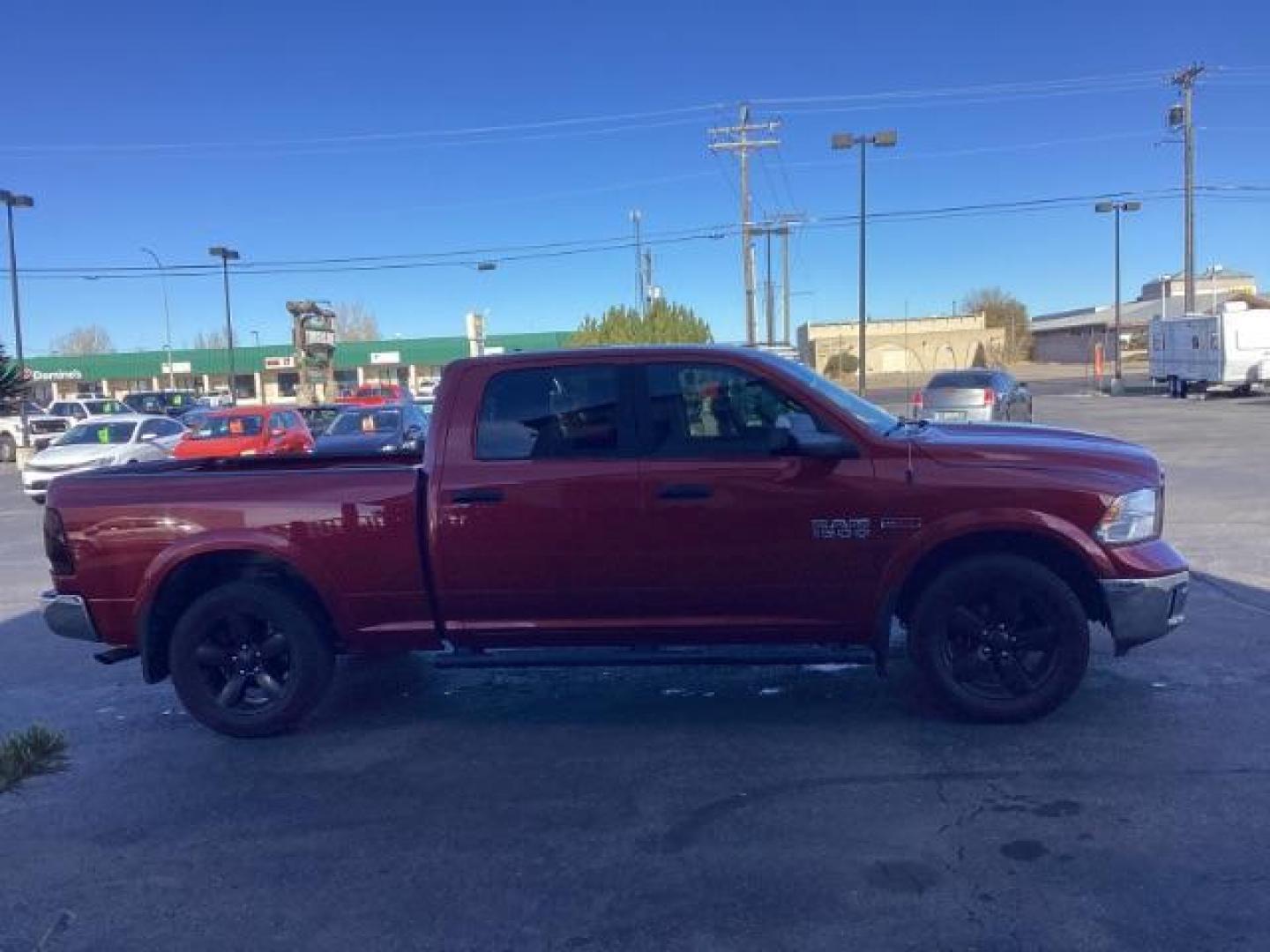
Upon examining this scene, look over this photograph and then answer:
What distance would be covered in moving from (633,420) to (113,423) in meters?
19.0

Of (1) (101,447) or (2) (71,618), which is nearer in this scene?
(2) (71,618)


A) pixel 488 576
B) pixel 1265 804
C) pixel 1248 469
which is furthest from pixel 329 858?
pixel 1248 469

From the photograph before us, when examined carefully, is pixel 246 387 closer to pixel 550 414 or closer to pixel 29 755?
pixel 29 755

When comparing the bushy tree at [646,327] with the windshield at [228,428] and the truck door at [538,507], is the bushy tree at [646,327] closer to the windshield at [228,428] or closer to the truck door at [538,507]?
the windshield at [228,428]

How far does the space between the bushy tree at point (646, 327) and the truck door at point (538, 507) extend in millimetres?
29632

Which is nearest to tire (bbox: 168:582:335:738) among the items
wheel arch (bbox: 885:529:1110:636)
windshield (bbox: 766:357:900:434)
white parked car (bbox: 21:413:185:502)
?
windshield (bbox: 766:357:900:434)

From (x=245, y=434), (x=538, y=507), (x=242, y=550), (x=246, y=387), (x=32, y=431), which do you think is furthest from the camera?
(x=246, y=387)

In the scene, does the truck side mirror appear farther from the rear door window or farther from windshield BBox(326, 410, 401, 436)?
windshield BBox(326, 410, 401, 436)

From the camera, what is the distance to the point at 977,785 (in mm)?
4773

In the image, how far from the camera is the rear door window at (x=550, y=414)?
18.4ft

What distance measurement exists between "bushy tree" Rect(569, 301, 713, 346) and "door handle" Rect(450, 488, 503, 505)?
1176 inches

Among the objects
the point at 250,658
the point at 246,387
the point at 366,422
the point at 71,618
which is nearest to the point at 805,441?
the point at 250,658

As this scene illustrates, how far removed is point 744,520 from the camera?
5379mm

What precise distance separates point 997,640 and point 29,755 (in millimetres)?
4989
